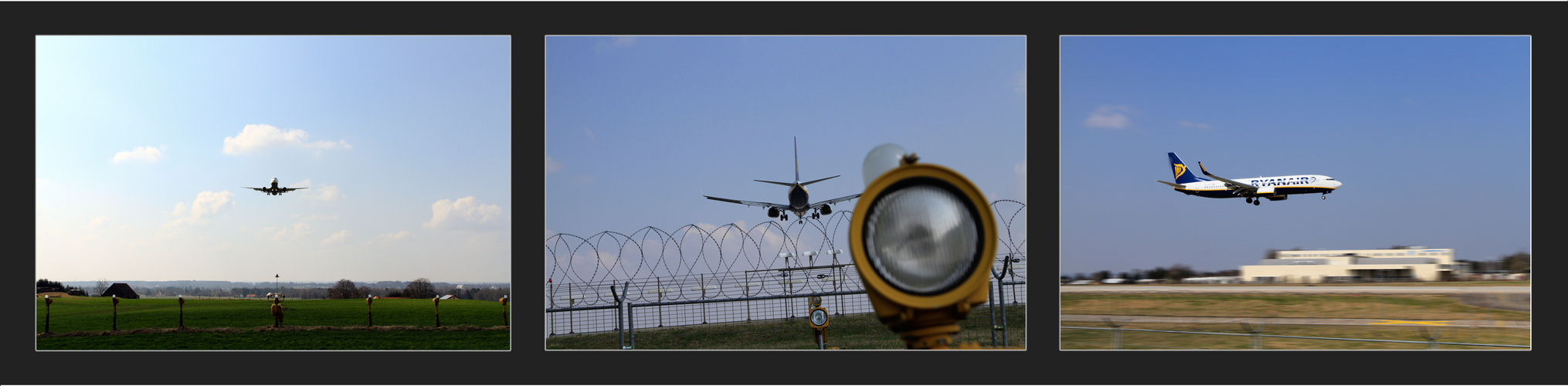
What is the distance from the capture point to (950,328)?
2189 mm

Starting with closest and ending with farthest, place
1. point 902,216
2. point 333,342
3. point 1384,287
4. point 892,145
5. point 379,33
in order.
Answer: point 902,216 → point 892,145 → point 379,33 → point 333,342 → point 1384,287

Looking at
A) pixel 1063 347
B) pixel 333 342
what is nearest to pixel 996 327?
pixel 1063 347

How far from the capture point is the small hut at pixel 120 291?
14905 millimetres

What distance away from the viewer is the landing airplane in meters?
17.1

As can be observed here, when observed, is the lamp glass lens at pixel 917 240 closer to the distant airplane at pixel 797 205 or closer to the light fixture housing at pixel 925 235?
the light fixture housing at pixel 925 235

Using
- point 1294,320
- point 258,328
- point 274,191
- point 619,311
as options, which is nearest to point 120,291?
point 258,328

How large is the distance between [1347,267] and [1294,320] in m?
5.38

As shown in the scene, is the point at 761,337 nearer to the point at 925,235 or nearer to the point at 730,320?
the point at 730,320

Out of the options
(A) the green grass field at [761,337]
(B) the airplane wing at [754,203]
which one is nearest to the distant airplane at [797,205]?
(B) the airplane wing at [754,203]

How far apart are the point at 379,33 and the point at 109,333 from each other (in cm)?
1168

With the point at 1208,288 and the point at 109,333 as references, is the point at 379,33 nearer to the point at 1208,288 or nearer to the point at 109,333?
the point at 109,333

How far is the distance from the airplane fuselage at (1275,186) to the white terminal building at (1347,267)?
162 centimetres

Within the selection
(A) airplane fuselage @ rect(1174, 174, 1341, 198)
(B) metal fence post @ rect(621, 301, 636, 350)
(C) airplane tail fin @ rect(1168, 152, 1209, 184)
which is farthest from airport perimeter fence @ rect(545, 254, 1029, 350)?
(C) airplane tail fin @ rect(1168, 152, 1209, 184)

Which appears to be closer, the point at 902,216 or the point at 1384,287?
the point at 902,216
